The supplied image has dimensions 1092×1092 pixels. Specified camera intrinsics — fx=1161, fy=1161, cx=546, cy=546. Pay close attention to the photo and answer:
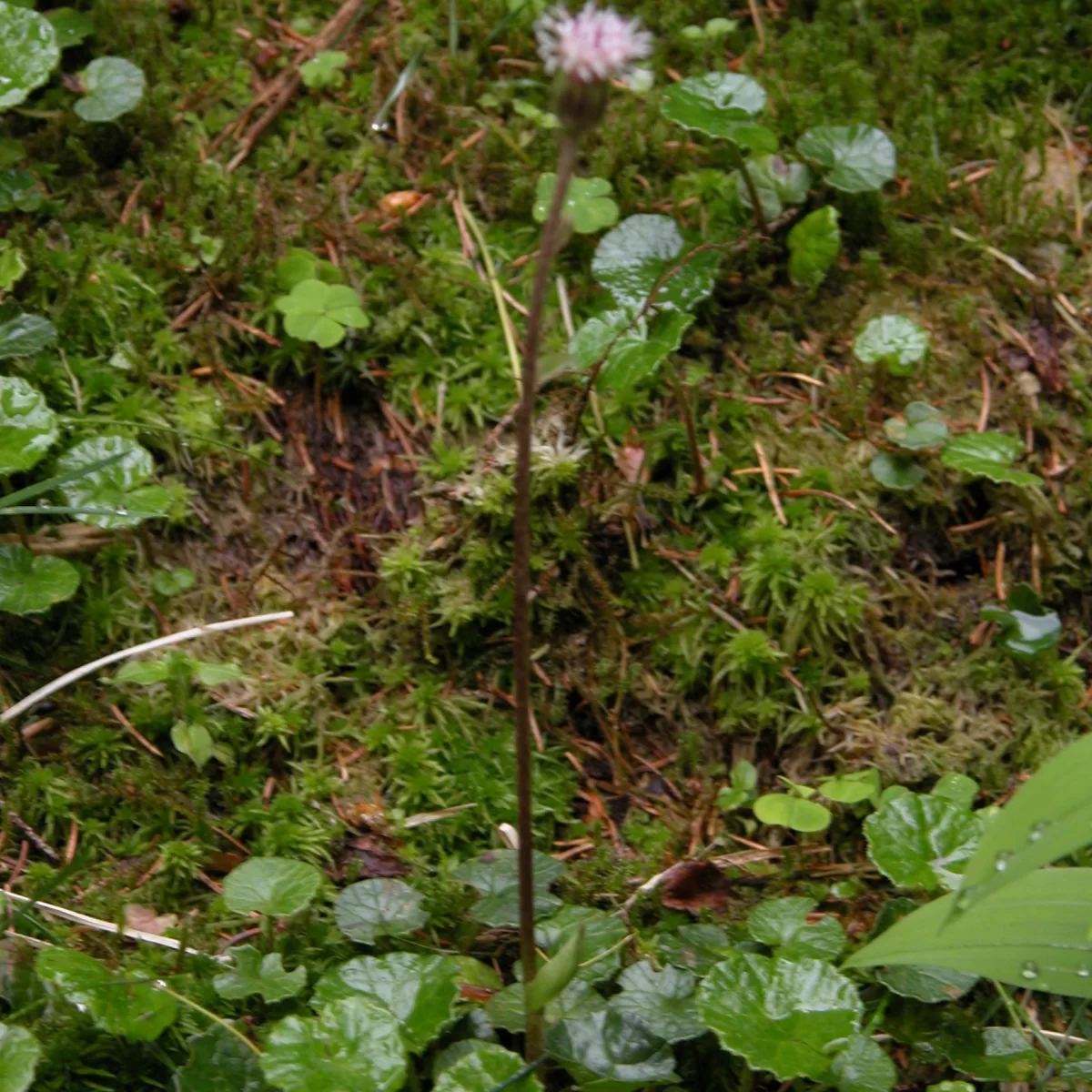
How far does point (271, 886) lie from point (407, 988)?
0.96 ft

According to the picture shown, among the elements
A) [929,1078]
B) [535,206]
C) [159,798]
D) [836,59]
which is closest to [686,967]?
[929,1078]

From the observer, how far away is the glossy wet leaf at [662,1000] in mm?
1667

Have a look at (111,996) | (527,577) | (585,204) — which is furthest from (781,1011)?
(585,204)

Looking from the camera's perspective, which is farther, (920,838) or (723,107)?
(723,107)

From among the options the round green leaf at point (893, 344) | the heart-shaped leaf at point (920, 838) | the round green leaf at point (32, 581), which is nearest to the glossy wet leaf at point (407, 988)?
the heart-shaped leaf at point (920, 838)

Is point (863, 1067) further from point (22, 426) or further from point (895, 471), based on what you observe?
point (22, 426)

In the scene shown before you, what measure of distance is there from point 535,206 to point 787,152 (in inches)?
23.5

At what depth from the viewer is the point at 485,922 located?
5.93 feet

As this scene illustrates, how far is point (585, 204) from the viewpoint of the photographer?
2576 mm

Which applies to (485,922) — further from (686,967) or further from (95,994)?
(95,994)

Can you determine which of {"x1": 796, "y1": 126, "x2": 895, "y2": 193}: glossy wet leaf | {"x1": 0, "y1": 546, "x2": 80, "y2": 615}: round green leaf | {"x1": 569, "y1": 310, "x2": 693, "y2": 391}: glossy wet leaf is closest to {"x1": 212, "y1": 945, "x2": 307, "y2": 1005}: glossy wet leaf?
{"x1": 0, "y1": 546, "x2": 80, "y2": 615}: round green leaf

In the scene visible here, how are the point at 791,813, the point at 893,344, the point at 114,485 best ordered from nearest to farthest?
1. the point at 791,813
2. the point at 114,485
3. the point at 893,344

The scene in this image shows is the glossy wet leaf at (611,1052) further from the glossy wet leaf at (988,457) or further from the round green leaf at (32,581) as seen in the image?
the glossy wet leaf at (988,457)

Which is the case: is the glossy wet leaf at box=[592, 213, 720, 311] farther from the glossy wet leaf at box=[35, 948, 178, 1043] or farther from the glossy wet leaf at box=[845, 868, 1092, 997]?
the glossy wet leaf at box=[35, 948, 178, 1043]
